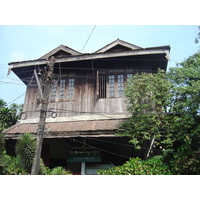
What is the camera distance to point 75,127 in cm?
992

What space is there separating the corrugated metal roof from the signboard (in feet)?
4.03

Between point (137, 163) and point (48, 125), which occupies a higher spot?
point (48, 125)

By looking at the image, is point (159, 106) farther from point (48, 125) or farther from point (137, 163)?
point (48, 125)

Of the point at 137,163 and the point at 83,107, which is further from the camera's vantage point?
the point at 83,107

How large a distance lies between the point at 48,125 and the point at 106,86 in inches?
158

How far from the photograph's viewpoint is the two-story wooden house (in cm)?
997

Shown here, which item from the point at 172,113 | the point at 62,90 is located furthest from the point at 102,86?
the point at 172,113

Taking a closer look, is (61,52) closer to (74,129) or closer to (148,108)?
(74,129)

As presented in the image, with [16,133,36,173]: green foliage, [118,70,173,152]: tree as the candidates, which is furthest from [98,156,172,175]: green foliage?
[16,133,36,173]: green foliage

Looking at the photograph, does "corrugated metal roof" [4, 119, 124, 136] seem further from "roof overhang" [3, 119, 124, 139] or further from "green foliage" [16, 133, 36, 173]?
"green foliage" [16, 133, 36, 173]

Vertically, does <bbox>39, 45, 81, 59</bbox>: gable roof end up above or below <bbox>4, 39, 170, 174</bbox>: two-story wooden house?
above

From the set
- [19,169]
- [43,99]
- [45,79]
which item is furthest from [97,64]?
[19,169]

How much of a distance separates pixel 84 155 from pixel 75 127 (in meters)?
1.54

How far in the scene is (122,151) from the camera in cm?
1123
